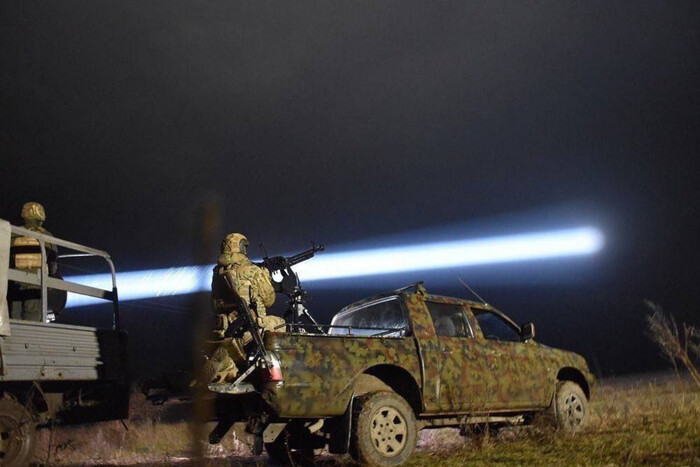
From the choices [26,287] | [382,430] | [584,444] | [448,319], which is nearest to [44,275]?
[26,287]

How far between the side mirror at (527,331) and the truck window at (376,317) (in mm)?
1566

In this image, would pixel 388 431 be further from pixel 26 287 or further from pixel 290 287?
pixel 26 287

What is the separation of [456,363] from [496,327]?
1.19 metres

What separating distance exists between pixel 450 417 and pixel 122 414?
3711 mm

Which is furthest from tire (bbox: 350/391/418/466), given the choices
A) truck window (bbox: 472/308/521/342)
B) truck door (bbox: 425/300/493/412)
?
truck window (bbox: 472/308/521/342)

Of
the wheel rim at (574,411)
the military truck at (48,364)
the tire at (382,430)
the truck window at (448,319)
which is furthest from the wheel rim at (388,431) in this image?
the military truck at (48,364)

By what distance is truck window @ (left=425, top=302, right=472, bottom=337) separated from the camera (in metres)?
6.69

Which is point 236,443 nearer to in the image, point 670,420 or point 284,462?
point 284,462

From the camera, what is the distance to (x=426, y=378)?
6059 millimetres

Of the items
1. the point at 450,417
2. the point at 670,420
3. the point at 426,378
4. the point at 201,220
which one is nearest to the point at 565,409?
the point at 670,420

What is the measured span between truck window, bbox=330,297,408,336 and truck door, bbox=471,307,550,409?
98 cm

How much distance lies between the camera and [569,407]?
7379 millimetres

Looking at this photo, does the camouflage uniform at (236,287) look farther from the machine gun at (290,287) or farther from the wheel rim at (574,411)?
the wheel rim at (574,411)

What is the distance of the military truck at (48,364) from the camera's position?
216 inches
